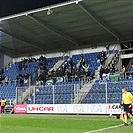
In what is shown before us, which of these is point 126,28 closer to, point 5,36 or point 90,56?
point 90,56

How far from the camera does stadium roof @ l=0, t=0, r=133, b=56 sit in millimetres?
21906

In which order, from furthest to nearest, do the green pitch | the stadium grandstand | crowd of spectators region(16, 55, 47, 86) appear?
crowd of spectators region(16, 55, 47, 86)
the stadium grandstand
the green pitch

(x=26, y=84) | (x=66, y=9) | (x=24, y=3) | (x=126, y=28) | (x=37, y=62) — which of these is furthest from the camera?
(x=37, y=62)

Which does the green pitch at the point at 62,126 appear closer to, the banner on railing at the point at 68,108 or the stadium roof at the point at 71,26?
the banner on railing at the point at 68,108

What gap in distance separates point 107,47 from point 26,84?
972 centimetres

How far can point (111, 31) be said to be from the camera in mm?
26766

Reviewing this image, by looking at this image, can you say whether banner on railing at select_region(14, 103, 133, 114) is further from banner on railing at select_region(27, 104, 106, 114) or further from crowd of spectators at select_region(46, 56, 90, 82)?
crowd of spectators at select_region(46, 56, 90, 82)

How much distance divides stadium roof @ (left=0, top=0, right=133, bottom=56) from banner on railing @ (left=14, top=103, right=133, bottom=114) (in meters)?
5.28

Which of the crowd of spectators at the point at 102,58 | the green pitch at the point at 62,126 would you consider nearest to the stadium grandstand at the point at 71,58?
the crowd of spectators at the point at 102,58

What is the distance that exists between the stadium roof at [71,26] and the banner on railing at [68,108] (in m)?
5.28

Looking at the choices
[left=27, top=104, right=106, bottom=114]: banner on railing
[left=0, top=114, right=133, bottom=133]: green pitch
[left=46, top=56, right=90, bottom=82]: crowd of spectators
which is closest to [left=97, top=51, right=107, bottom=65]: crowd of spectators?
[left=46, top=56, right=90, bottom=82]: crowd of spectators

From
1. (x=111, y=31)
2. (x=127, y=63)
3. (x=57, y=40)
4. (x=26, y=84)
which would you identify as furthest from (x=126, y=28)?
(x=26, y=84)

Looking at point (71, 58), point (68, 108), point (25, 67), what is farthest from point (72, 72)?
point (25, 67)

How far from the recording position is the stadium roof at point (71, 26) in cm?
2191
